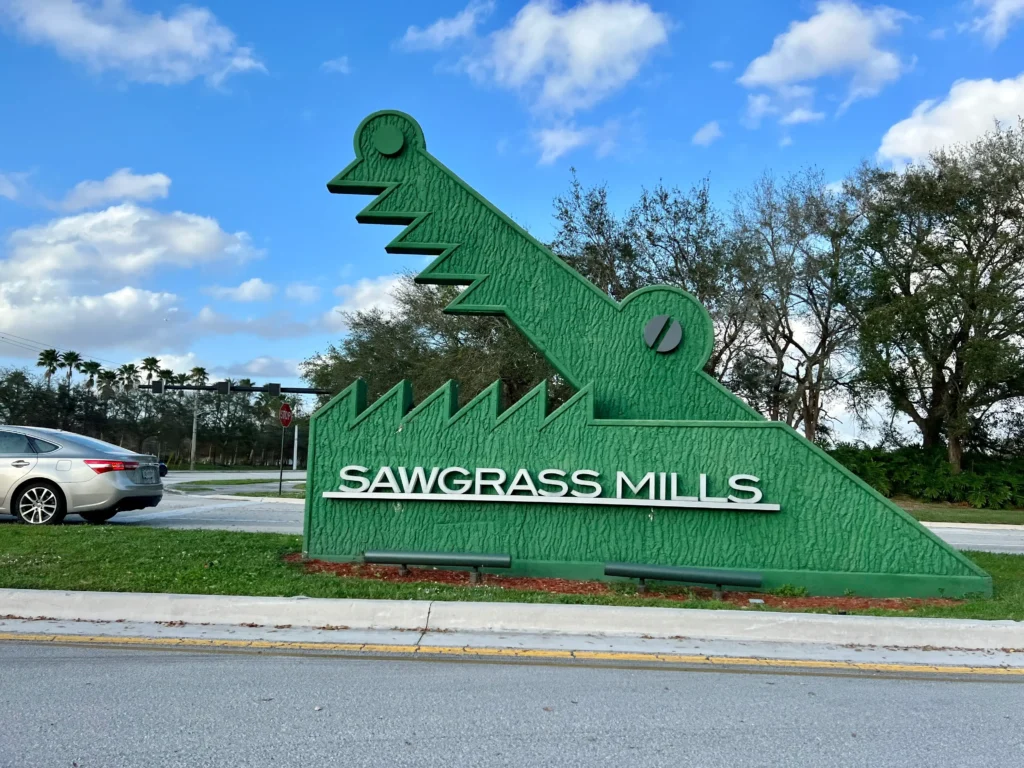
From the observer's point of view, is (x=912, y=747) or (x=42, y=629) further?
(x=42, y=629)

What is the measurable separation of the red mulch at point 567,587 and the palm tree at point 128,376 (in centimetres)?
7244

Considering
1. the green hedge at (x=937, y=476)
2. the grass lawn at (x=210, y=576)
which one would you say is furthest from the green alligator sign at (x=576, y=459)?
the green hedge at (x=937, y=476)

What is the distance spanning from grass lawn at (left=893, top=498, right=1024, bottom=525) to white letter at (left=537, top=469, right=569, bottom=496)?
17733mm

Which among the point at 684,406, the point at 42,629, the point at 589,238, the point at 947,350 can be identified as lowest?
the point at 42,629

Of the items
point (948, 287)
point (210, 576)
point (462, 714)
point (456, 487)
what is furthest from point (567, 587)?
point (948, 287)

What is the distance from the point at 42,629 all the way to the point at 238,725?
3.05 m

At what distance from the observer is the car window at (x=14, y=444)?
38.9 feet

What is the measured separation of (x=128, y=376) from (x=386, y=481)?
76.0 m

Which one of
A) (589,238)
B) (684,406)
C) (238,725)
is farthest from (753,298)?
(238,725)

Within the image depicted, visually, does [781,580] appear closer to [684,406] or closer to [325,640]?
[684,406]

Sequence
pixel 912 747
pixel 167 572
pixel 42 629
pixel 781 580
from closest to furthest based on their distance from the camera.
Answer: pixel 912 747, pixel 42 629, pixel 167 572, pixel 781 580

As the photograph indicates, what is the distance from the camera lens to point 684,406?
9.60 metres

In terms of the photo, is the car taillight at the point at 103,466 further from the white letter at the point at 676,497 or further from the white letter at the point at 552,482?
the white letter at the point at 676,497

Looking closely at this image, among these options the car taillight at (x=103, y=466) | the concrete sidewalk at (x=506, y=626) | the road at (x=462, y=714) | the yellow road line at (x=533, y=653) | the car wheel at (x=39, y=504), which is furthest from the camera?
the car taillight at (x=103, y=466)
